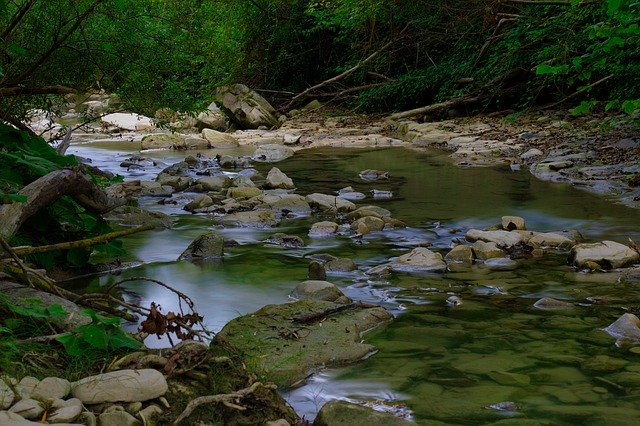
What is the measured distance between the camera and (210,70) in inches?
603

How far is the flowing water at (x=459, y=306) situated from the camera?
3971 mm

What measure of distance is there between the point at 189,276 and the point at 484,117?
11.2 m

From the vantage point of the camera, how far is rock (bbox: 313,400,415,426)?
3.46 m

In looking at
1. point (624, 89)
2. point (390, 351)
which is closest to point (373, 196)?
point (624, 89)

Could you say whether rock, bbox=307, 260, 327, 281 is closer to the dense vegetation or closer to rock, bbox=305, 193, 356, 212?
the dense vegetation

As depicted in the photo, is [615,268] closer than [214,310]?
No

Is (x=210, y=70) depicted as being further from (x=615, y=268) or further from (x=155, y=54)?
(x=615, y=268)

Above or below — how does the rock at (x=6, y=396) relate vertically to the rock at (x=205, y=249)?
above

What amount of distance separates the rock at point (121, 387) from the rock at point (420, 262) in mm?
3428

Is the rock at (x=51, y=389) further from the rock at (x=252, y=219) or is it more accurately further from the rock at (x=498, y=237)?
the rock at (x=252, y=219)

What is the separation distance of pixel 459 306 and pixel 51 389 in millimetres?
3061

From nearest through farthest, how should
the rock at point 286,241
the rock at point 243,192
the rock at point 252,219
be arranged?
the rock at point 286,241 → the rock at point 252,219 → the rock at point 243,192

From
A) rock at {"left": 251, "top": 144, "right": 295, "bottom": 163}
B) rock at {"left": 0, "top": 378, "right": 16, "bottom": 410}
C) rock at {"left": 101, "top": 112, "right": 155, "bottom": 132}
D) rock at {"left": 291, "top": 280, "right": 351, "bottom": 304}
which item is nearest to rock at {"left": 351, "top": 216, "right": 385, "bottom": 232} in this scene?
rock at {"left": 291, "top": 280, "right": 351, "bottom": 304}

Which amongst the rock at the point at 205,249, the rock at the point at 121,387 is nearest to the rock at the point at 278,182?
the rock at the point at 205,249
